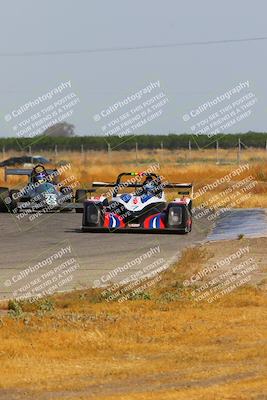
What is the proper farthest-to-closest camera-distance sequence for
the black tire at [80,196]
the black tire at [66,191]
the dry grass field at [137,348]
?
1. the black tire at [80,196]
2. the black tire at [66,191]
3. the dry grass field at [137,348]

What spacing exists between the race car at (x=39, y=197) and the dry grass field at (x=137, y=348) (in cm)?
1694

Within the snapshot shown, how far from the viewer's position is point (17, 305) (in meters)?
13.0

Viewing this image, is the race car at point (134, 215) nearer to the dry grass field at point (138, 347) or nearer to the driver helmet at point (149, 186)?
the driver helmet at point (149, 186)

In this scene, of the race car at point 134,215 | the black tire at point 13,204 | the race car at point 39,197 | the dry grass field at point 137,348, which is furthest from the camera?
the black tire at point 13,204

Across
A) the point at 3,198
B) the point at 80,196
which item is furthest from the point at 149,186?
the point at 3,198

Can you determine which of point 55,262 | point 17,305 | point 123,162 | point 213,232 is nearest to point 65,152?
point 123,162

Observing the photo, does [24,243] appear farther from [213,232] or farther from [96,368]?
[96,368]

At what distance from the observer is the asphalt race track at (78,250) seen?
A: 1656cm

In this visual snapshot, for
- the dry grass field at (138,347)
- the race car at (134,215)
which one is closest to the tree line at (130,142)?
the race car at (134,215)

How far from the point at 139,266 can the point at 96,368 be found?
839 cm

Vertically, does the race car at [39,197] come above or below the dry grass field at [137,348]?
below

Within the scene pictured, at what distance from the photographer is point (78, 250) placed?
20.8m

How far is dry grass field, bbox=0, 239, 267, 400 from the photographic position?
28.6ft

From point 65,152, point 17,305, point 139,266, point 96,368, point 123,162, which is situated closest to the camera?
point 96,368
